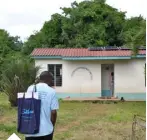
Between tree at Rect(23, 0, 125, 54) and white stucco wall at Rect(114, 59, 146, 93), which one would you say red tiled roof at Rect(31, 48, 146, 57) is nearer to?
white stucco wall at Rect(114, 59, 146, 93)

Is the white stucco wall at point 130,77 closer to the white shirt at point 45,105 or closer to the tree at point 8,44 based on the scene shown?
the tree at point 8,44

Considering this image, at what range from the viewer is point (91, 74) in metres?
21.1

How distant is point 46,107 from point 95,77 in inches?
637

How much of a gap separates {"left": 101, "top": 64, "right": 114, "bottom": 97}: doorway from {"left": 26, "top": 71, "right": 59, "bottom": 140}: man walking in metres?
16.5

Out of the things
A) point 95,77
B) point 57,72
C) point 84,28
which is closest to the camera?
point 95,77

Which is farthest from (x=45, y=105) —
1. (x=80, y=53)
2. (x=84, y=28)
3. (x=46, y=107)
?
(x=84, y=28)

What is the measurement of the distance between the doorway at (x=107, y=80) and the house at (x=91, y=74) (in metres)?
0.22

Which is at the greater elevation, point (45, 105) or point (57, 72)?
point (57, 72)

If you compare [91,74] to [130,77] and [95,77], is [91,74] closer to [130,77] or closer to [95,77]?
[95,77]

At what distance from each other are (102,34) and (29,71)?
10.3 meters

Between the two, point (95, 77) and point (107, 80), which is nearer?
point (95, 77)

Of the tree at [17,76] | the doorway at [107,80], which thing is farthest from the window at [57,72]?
the tree at [17,76]

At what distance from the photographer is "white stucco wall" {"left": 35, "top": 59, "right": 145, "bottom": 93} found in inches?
827

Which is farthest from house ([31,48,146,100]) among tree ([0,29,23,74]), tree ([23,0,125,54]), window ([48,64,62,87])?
tree ([0,29,23,74])
